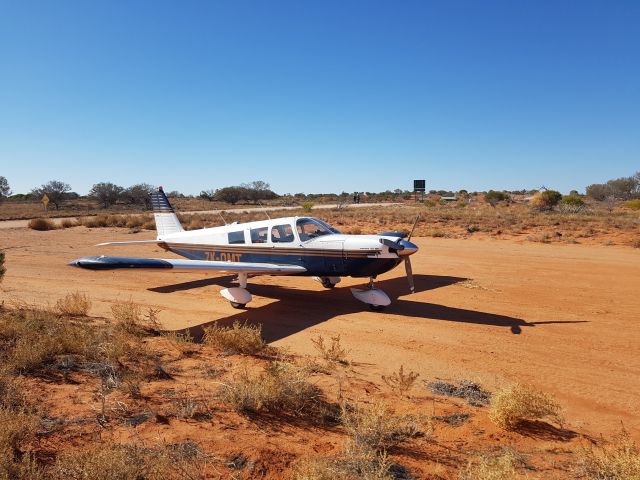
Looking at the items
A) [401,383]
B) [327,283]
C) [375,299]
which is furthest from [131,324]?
[327,283]

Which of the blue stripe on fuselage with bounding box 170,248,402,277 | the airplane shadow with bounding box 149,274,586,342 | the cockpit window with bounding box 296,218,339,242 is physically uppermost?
the cockpit window with bounding box 296,218,339,242

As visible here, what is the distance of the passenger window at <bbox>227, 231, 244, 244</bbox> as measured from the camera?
438 inches

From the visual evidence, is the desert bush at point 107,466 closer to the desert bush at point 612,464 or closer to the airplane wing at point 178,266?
the desert bush at point 612,464

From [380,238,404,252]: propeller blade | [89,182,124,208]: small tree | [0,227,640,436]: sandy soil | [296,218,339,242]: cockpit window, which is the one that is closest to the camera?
[0,227,640,436]: sandy soil

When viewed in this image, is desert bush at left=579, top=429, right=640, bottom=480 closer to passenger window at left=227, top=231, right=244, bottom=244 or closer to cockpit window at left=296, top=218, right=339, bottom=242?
cockpit window at left=296, top=218, right=339, bottom=242

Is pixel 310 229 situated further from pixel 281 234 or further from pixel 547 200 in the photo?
pixel 547 200

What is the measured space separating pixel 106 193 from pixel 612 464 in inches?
2983

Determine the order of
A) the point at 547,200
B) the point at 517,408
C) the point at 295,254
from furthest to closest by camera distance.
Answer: the point at 547,200
the point at 295,254
the point at 517,408

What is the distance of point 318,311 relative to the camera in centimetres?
972

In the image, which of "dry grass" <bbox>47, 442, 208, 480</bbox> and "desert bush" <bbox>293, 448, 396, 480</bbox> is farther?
"desert bush" <bbox>293, 448, 396, 480</bbox>

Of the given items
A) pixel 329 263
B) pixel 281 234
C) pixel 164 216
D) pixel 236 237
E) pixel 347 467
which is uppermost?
pixel 164 216

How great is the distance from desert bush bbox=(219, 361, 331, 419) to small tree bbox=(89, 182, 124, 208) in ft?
236

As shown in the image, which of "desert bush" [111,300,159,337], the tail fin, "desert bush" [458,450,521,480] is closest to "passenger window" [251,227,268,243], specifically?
"desert bush" [111,300,159,337]

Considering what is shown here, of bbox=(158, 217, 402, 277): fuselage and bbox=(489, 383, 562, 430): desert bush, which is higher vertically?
bbox=(158, 217, 402, 277): fuselage
